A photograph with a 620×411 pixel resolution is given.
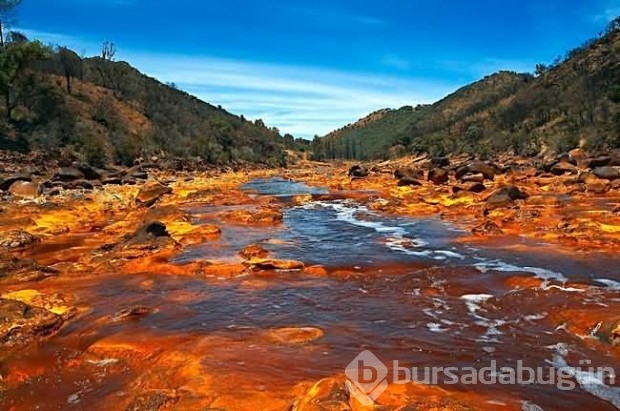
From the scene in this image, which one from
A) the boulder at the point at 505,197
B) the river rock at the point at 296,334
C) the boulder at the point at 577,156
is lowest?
the river rock at the point at 296,334

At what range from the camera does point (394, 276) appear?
512 inches

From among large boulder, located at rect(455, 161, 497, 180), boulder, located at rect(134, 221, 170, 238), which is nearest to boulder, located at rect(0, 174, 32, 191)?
boulder, located at rect(134, 221, 170, 238)

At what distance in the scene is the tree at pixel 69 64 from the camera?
77.5 metres

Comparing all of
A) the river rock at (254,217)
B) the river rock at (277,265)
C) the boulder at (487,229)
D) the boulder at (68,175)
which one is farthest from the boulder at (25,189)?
the boulder at (487,229)

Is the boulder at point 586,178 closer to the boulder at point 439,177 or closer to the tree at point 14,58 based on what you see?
the boulder at point 439,177

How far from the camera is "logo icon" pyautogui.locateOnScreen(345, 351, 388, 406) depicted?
6.14 metres

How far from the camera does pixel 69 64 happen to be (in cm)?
7950

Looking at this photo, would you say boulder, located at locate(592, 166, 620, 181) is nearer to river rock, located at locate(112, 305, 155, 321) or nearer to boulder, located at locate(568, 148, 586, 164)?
boulder, located at locate(568, 148, 586, 164)

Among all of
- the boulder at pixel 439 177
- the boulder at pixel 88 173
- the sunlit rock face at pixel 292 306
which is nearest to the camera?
the sunlit rock face at pixel 292 306

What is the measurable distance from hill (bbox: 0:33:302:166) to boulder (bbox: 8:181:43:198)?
1704cm

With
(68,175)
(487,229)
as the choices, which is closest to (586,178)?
(487,229)

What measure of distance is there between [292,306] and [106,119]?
67.2 metres

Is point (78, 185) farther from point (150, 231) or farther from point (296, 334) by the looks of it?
point (296, 334)

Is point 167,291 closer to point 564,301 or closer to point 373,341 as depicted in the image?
point 373,341
